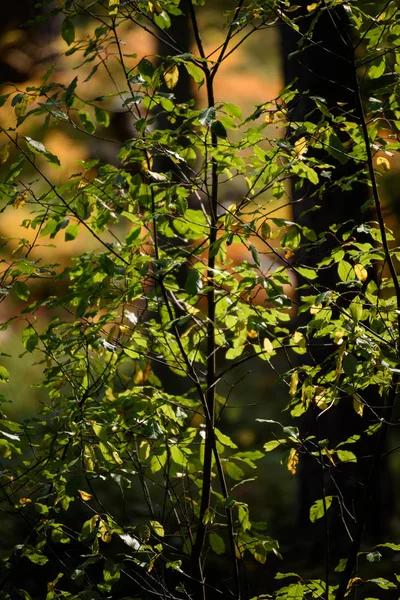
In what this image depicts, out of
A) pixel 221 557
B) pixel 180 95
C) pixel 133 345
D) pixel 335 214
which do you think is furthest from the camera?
pixel 180 95

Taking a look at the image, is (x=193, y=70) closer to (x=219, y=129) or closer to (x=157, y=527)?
(x=219, y=129)

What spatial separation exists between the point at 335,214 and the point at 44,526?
1.82 m

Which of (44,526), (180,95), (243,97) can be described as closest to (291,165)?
(44,526)

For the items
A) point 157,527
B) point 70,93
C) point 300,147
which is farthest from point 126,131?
point 157,527

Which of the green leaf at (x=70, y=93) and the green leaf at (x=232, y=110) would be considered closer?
the green leaf at (x=70, y=93)

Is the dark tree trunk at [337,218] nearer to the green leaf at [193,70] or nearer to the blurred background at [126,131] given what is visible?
the blurred background at [126,131]

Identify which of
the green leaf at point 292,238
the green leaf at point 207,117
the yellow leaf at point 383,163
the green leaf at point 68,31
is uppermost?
the green leaf at point 68,31

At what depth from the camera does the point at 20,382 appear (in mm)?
5336

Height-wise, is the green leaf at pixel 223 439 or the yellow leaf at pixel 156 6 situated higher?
the yellow leaf at pixel 156 6

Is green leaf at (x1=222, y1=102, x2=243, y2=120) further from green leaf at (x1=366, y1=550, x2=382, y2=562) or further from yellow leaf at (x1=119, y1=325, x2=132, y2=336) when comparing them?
green leaf at (x1=366, y1=550, x2=382, y2=562)

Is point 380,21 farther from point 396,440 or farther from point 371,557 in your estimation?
point 396,440

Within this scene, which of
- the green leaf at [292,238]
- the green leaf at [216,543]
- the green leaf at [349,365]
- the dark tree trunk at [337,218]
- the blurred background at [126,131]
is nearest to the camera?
the green leaf at [349,365]

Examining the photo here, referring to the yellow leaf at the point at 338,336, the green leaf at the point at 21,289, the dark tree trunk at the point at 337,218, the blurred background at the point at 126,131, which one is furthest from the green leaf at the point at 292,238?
the blurred background at the point at 126,131

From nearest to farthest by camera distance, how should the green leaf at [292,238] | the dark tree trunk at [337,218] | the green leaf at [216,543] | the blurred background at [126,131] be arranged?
the green leaf at [292,238]
the green leaf at [216,543]
the dark tree trunk at [337,218]
the blurred background at [126,131]
